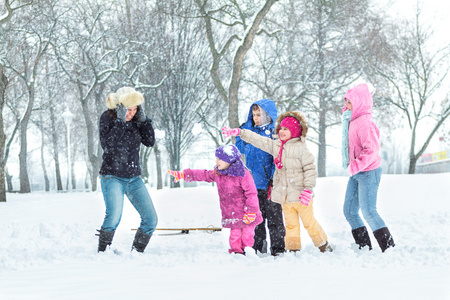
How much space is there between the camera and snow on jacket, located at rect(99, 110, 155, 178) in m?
4.79

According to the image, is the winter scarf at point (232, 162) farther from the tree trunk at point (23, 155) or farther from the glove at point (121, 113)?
the tree trunk at point (23, 155)

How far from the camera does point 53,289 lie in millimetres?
3213

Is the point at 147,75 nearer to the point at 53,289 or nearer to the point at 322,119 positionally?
the point at 322,119

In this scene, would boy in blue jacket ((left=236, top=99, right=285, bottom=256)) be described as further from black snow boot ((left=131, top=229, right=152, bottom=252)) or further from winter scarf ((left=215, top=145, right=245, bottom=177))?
black snow boot ((left=131, top=229, right=152, bottom=252))

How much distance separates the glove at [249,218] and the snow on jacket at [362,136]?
3.88 ft

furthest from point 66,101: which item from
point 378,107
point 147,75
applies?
point 378,107

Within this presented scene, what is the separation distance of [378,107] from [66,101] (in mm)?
20964

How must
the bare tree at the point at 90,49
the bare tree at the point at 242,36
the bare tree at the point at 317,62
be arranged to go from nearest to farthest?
the bare tree at the point at 242,36 < the bare tree at the point at 90,49 < the bare tree at the point at 317,62

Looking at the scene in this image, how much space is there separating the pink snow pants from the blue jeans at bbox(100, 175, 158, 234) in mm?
884

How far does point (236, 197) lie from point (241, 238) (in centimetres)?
45

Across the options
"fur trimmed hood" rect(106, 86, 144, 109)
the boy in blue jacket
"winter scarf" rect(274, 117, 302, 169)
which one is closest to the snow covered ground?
the boy in blue jacket

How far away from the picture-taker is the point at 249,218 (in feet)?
15.9

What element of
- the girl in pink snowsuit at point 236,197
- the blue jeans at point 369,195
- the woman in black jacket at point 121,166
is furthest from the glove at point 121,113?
the blue jeans at point 369,195

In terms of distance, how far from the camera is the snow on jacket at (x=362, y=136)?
15.8 ft
